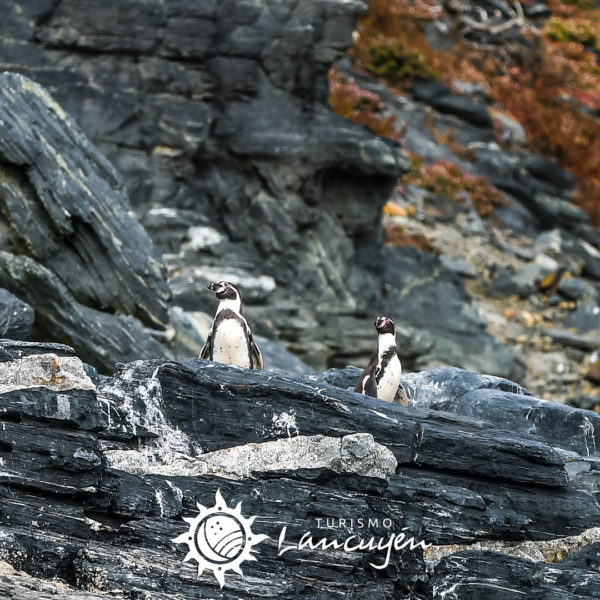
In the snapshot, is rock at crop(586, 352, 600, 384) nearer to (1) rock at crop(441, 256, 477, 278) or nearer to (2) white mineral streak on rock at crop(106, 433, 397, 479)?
(1) rock at crop(441, 256, 477, 278)

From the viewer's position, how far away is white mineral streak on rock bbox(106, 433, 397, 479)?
8.50m

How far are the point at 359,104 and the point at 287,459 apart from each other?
24692 millimetres

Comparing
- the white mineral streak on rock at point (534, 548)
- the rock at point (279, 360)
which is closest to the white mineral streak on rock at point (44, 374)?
the white mineral streak on rock at point (534, 548)

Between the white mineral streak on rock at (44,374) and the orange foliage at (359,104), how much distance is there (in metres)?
22.7

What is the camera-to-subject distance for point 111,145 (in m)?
22.9

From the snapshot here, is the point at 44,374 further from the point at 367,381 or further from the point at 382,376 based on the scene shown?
the point at 382,376

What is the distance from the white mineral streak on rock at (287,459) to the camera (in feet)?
27.9

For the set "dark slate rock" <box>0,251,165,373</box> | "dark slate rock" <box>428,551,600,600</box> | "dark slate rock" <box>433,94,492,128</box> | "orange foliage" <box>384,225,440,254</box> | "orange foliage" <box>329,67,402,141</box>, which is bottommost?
"dark slate rock" <box>428,551,600,600</box>

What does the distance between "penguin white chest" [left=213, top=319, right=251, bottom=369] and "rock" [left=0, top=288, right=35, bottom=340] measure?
108 inches

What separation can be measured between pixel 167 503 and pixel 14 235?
835 cm

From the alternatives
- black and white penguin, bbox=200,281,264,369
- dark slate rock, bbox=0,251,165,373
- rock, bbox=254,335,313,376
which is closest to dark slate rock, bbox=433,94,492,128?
rock, bbox=254,335,313,376

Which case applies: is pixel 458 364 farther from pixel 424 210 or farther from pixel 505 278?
pixel 424 210

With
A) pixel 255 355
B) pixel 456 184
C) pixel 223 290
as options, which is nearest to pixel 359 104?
pixel 456 184

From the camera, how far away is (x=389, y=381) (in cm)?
1166
